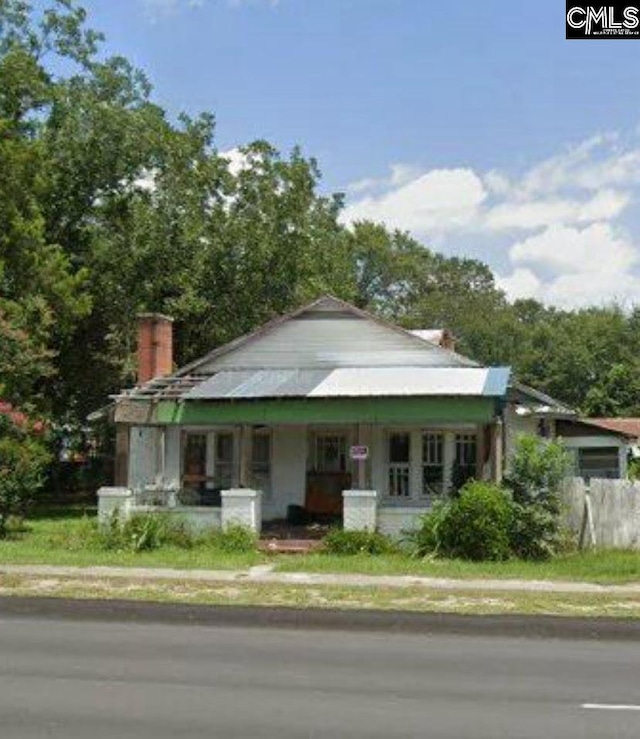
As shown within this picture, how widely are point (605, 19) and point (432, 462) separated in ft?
40.6

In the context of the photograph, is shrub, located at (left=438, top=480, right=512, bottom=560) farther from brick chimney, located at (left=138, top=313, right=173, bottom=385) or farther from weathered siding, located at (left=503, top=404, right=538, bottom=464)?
brick chimney, located at (left=138, top=313, right=173, bottom=385)

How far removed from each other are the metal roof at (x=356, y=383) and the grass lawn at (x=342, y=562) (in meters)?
3.35

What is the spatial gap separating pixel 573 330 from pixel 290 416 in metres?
67.0

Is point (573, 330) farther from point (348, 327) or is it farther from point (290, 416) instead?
point (290, 416)

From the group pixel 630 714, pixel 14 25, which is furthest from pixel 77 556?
pixel 14 25

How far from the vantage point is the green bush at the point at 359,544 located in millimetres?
19016

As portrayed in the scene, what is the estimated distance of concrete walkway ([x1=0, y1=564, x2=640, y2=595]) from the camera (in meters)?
15.2

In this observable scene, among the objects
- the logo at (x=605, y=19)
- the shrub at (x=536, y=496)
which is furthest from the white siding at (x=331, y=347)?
the logo at (x=605, y=19)

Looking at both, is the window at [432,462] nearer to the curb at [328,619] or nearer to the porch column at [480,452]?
the porch column at [480,452]

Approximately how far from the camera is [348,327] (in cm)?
2705

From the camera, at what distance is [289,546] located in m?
19.8

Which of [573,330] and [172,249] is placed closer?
[172,249]

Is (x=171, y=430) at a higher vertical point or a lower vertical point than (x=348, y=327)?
lower

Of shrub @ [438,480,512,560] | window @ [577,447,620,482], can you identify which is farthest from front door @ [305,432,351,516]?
window @ [577,447,620,482]
